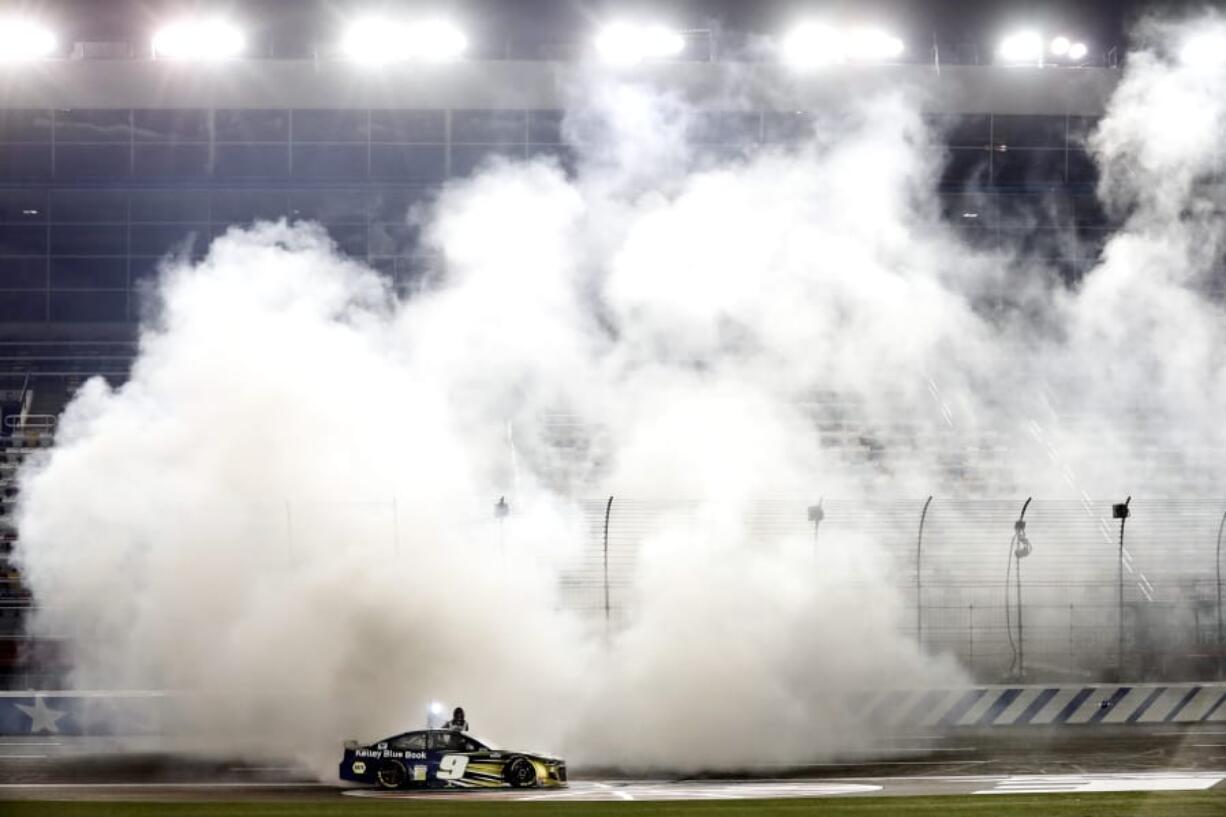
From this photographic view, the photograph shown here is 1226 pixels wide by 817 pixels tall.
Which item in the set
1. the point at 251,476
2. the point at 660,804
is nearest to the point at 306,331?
the point at 251,476

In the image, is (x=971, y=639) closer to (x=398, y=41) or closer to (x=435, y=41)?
(x=435, y=41)

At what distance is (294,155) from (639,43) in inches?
391

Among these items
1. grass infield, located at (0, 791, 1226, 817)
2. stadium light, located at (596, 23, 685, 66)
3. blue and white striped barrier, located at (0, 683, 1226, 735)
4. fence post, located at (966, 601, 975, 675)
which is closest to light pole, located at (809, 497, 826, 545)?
blue and white striped barrier, located at (0, 683, 1226, 735)

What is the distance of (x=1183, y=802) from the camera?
2006 centimetres

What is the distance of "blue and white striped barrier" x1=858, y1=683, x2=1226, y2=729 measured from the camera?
28.3m

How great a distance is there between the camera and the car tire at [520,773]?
2234 cm

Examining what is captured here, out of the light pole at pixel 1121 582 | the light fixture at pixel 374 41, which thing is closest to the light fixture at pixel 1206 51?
the light pole at pixel 1121 582

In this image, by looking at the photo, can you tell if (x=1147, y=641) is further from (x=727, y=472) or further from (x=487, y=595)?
(x=487, y=595)

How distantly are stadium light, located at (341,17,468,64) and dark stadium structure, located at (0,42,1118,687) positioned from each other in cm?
79

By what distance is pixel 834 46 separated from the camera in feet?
136

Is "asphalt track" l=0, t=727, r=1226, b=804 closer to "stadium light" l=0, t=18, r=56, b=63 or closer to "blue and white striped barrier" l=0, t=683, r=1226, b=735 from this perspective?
"blue and white striped barrier" l=0, t=683, r=1226, b=735

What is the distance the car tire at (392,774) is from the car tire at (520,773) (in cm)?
149

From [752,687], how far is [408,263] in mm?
19950

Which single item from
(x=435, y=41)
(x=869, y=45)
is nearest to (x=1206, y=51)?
(x=869, y=45)
